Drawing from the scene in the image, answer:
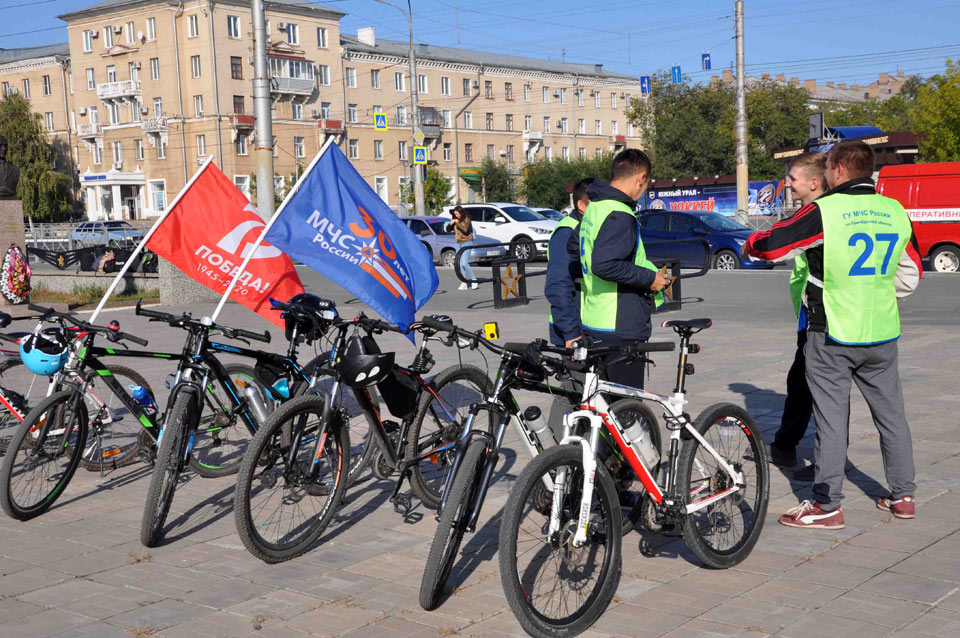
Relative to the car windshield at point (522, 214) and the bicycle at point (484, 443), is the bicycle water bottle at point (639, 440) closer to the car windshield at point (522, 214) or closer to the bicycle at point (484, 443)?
the bicycle at point (484, 443)

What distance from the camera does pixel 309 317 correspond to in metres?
5.64

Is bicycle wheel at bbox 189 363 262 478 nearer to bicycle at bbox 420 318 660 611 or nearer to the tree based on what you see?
bicycle at bbox 420 318 660 611

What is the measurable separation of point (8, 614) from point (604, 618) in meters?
2.42

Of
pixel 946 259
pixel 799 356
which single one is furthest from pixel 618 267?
pixel 946 259

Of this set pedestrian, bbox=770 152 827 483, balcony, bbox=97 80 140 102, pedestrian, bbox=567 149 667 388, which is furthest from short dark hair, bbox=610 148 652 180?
balcony, bbox=97 80 140 102

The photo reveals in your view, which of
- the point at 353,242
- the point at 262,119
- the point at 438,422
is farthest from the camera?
the point at 262,119

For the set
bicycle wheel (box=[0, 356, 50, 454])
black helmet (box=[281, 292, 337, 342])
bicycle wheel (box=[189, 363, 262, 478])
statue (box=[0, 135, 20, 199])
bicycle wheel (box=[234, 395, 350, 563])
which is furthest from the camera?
statue (box=[0, 135, 20, 199])

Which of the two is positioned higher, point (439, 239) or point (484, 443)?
point (439, 239)

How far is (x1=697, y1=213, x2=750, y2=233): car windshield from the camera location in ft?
80.3

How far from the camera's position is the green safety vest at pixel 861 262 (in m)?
4.82

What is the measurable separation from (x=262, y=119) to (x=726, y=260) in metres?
11.6

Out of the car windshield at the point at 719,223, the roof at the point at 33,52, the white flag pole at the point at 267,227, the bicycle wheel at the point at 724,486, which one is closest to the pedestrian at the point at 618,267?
the bicycle wheel at the point at 724,486

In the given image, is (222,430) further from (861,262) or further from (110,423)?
(861,262)

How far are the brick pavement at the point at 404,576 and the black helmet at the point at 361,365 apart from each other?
2.59ft
